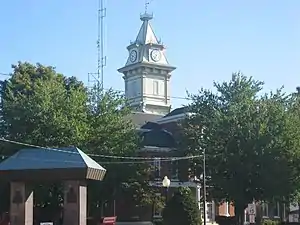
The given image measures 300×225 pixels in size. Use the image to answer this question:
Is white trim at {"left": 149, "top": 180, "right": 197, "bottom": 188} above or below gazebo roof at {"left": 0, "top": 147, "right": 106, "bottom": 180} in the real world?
→ below

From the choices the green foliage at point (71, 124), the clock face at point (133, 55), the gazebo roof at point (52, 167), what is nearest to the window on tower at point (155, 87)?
the clock face at point (133, 55)

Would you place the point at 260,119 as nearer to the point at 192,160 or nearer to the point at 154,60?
the point at 192,160

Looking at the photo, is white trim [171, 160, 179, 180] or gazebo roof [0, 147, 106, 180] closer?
gazebo roof [0, 147, 106, 180]

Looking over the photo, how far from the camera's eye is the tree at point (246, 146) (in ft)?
170

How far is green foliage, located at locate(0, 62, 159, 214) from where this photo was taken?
50812 mm

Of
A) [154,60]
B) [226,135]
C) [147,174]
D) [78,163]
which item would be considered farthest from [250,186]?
[154,60]

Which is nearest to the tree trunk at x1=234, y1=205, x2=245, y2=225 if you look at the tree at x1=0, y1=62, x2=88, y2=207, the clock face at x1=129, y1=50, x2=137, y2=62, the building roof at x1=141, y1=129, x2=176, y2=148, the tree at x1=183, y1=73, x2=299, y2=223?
the tree at x1=183, y1=73, x2=299, y2=223

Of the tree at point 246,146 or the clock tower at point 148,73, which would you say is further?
the clock tower at point 148,73

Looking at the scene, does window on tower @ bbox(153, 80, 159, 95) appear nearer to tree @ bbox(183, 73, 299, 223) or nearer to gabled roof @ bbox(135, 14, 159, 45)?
gabled roof @ bbox(135, 14, 159, 45)

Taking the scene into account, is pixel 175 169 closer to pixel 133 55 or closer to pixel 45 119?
pixel 45 119

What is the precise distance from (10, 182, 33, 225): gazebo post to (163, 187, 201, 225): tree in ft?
33.0

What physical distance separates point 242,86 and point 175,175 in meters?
12.0

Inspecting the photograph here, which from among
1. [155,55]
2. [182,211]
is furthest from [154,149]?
[155,55]

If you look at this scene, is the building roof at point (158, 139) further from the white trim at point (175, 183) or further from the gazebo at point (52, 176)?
the gazebo at point (52, 176)
